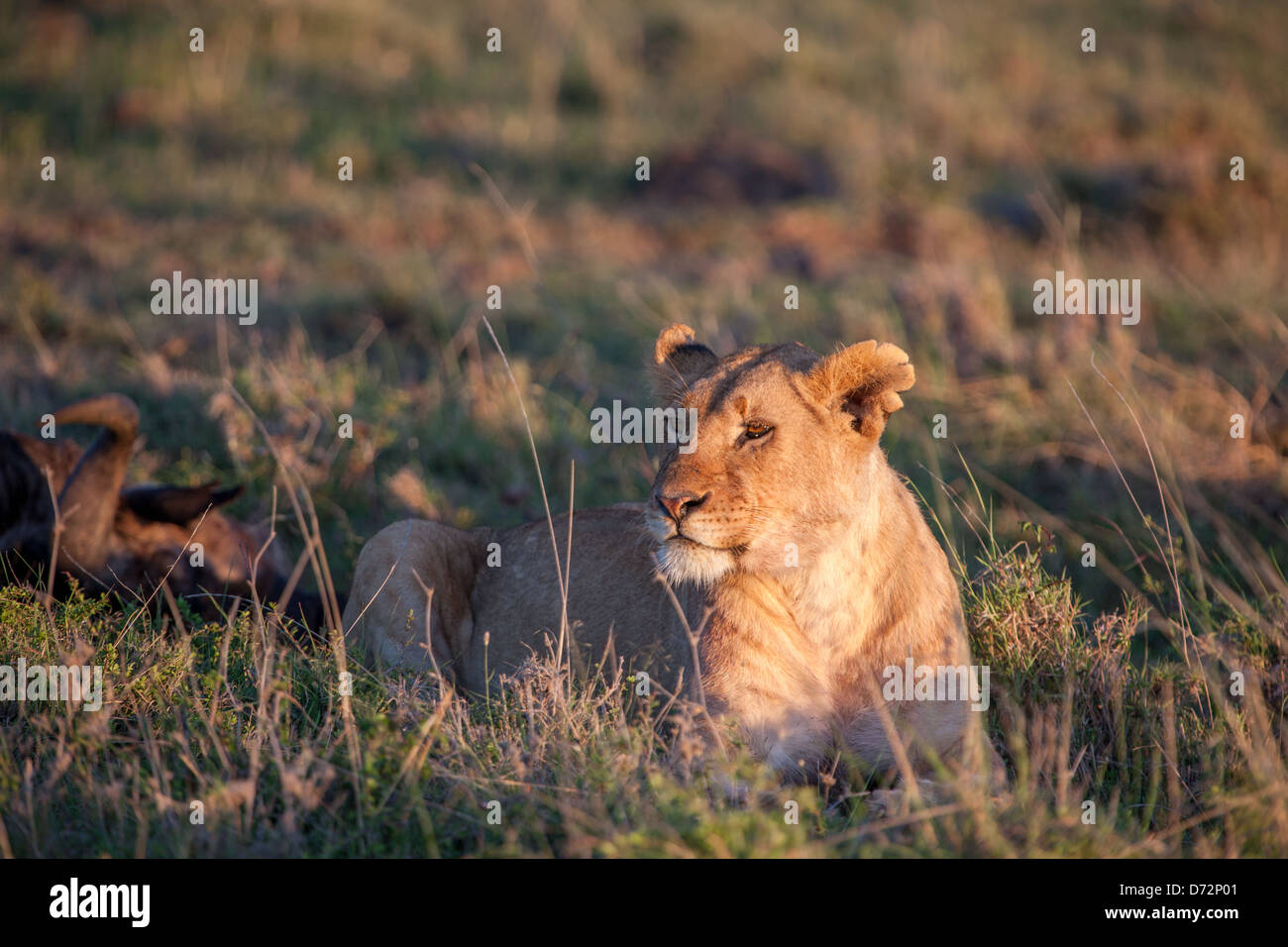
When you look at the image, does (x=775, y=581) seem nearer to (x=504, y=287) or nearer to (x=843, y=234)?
(x=504, y=287)

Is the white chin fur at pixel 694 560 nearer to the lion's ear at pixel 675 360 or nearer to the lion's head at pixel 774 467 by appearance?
the lion's head at pixel 774 467

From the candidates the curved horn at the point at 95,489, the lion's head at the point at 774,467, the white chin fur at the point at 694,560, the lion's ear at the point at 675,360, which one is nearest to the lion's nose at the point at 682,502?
the lion's head at the point at 774,467

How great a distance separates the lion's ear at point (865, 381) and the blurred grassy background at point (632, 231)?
1.46 meters

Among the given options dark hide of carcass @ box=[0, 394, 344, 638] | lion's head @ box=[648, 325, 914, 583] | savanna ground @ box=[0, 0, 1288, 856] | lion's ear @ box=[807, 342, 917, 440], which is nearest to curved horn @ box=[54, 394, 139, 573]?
dark hide of carcass @ box=[0, 394, 344, 638]

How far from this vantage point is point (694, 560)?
399 cm

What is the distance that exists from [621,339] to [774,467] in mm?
5797

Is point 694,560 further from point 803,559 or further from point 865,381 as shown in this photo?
point 865,381

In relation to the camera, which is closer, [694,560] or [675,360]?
[694,560]

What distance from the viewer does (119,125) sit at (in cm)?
1523

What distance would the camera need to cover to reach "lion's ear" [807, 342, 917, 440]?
3.87 meters

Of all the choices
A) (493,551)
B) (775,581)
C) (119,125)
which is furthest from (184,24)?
(775,581)

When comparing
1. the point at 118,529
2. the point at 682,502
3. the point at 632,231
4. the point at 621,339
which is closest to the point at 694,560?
the point at 682,502

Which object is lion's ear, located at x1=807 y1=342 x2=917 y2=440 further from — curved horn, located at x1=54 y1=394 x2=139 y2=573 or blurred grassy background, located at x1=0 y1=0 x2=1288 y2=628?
curved horn, located at x1=54 y1=394 x2=139 y2=573

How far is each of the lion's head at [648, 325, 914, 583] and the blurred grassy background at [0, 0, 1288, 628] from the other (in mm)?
1509
